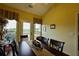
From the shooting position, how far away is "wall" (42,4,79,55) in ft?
6.35

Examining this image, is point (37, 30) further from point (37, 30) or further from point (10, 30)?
point (10, 30)

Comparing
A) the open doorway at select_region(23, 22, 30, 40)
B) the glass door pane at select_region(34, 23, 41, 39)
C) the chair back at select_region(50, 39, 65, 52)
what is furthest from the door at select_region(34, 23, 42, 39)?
the chair back at select_region(50, 39, 65, 52)

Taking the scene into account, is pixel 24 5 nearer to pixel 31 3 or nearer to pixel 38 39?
pixel 31 3

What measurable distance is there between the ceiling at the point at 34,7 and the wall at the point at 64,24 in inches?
3.0

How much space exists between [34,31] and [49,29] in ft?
0.75

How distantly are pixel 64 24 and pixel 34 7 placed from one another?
0.50 metres

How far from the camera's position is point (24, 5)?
1833mm

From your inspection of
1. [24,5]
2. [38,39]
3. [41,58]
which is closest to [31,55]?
[41,58]

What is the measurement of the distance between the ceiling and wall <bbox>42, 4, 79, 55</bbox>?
0.08 meters

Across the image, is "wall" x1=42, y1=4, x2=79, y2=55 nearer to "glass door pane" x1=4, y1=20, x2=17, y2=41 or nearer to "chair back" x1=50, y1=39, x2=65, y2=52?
"chair back" x1=50, y1=39, x2=65, y2=52

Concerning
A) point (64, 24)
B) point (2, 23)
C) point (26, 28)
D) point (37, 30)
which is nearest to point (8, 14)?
point (2, 23)

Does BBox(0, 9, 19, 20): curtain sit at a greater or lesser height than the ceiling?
lesser

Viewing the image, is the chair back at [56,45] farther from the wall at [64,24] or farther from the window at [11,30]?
the window at [11,30]

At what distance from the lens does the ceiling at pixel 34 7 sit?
1.82 metres
